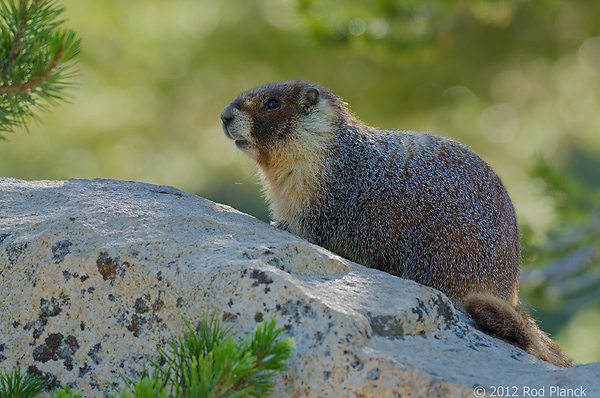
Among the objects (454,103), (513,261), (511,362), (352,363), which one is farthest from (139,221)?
(454,103)

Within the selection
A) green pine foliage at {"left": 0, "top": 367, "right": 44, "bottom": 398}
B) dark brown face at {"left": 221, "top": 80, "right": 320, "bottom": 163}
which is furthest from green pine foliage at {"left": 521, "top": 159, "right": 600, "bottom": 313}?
green pine foliage at {"left": 0, "top": 367, "right": 44, "bottom": 398}

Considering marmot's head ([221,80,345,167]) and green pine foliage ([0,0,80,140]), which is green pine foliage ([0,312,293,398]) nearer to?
green pine foliage ([0,0,80,140])

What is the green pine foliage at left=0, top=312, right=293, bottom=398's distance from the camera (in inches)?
62.6

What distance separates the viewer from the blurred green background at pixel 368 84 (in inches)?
209

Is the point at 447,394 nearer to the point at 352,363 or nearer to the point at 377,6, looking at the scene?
the point at 352,363

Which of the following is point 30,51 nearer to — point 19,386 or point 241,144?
point 19,386

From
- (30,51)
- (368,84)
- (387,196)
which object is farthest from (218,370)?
(368,84)

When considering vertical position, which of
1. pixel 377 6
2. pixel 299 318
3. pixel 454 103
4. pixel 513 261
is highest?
pixel 454 103

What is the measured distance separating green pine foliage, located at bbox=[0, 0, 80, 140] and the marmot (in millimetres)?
1251

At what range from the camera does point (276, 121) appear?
3639mm

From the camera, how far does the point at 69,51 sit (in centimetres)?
242

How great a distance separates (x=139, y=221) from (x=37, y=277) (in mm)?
441

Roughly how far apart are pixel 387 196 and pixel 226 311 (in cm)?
150

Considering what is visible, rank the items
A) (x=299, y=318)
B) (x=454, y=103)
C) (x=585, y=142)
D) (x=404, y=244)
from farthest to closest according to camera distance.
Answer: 1. (x=585, y=142)
2. (x=454, y=103)
3. (x=404, y=244)
4. (x=299, y=318)
